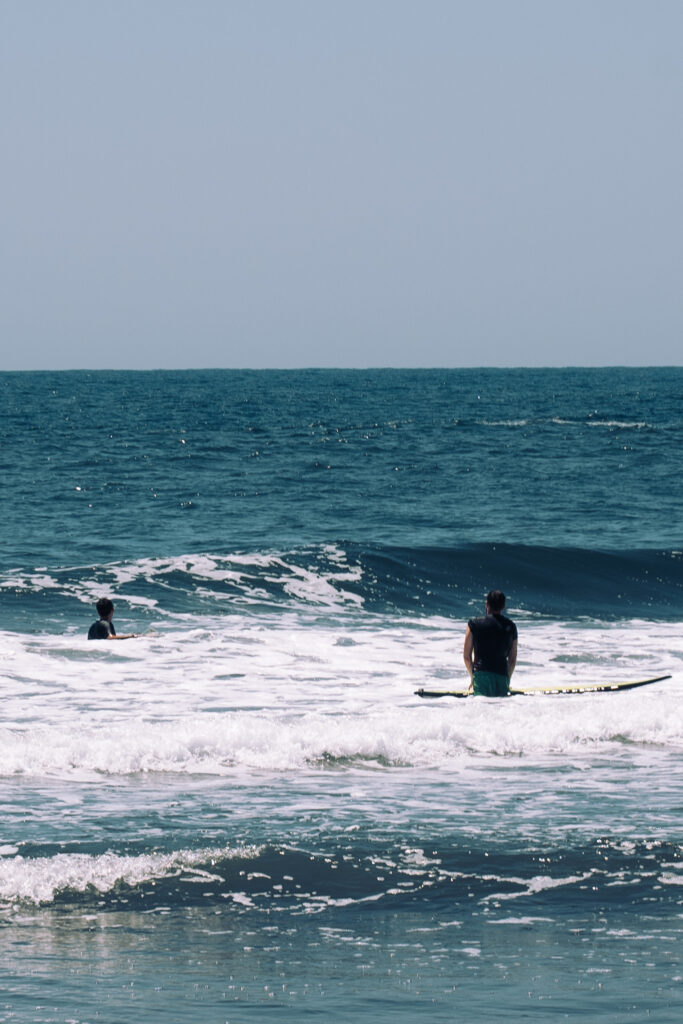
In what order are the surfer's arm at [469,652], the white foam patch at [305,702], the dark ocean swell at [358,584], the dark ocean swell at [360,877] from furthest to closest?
1. the dark ocean swell at [358,584]
2. the surfer's arm at [469,652]
3. the white foam patch at [305,702]
4. the dark ocean swell at [360,877]

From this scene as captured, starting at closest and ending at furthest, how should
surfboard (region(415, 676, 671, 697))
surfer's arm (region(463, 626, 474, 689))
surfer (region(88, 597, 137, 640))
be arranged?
surfer's arm (region(463, 626, 474, 689)) < surfboard (region(415, 676, 671, 697)) < surfer (region(88, 597, 137, 640))

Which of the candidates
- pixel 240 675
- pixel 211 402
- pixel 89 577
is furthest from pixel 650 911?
pixel 211 402

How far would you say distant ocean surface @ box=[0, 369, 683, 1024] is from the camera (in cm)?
655

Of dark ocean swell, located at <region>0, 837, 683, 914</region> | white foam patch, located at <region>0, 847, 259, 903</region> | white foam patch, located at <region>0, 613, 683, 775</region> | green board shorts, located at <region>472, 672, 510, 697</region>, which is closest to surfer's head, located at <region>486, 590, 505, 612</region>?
green board shorts, located at <region>472, 672, 510, 697</region>

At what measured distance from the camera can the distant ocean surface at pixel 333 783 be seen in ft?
21.5

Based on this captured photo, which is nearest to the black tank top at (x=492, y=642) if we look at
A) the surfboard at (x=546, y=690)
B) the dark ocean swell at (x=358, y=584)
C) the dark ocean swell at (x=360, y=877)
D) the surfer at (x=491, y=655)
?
the surfer at (x=491, y=655)

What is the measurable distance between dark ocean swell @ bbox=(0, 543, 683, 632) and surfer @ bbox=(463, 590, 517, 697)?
869cm

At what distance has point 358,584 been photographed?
80.9ft

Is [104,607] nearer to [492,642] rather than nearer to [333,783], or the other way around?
[492,642]

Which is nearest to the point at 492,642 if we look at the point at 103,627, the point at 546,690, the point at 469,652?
the point at 469,652

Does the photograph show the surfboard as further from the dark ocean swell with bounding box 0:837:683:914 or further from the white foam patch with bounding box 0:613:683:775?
the dark ocean swell with bounding box 0:837:683:914

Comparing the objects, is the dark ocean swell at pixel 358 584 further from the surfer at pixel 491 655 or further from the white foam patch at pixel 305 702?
the surfer at pixel 491 655

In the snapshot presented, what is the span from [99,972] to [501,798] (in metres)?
4.52

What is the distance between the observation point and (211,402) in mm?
102312
